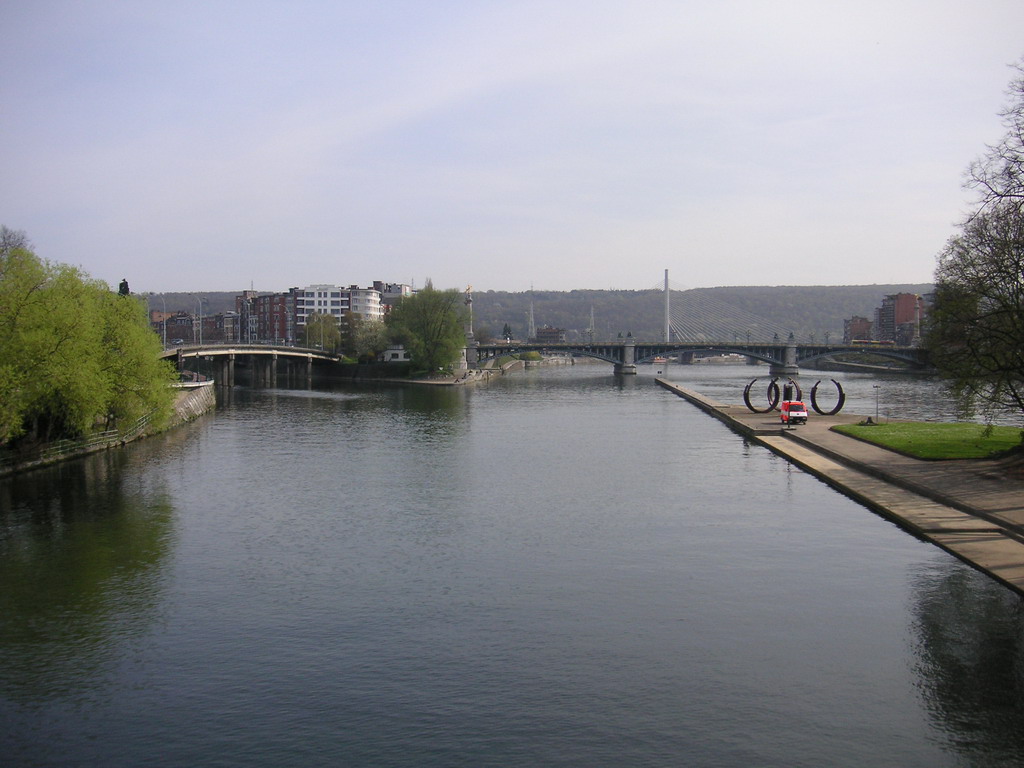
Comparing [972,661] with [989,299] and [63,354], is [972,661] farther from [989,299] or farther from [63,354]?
[63,354]

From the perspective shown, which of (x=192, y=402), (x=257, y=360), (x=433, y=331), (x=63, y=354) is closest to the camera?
(x=63, y=354)

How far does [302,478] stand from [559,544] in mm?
17176

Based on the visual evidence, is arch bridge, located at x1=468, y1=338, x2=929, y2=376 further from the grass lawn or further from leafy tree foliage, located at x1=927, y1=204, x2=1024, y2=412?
leafy tree foliage, located at x1=927, y1=204, x2=1024, y2=412

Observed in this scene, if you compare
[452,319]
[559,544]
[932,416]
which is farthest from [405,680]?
[452,319]

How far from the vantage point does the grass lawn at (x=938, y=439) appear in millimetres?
40219

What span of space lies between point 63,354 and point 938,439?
41329 mm

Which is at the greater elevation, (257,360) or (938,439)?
(257,360)

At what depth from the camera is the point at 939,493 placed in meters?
32.3

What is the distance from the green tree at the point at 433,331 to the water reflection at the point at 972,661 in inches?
4080

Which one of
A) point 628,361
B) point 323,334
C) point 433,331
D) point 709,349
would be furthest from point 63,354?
point 323,334

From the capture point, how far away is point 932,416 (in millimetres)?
67875

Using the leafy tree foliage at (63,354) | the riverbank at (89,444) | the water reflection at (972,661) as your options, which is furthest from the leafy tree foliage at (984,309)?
the riverbank at (89,444)

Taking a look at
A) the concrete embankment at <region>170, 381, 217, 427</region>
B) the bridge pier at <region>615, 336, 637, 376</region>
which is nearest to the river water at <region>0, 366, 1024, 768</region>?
the concrete embankment at <region>170, 381, 217, 427</region>

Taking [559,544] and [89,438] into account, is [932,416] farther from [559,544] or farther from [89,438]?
[89,438]
